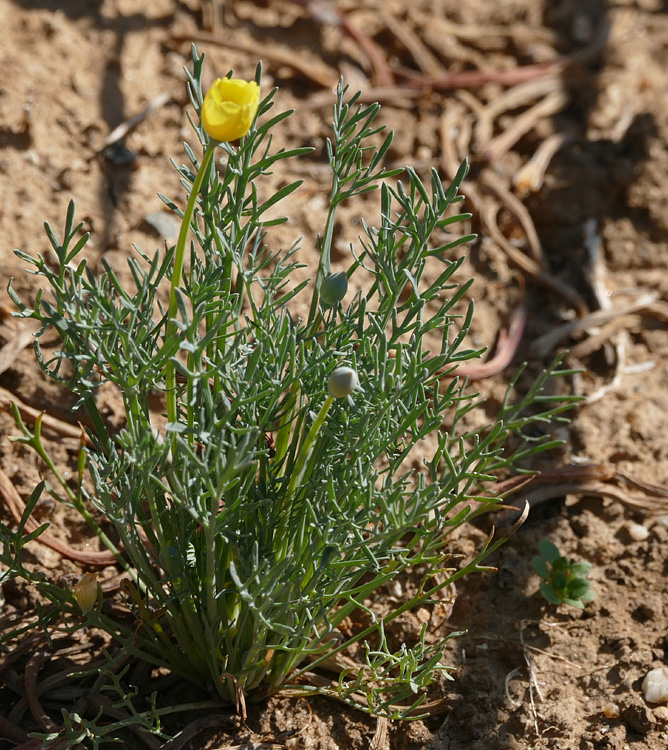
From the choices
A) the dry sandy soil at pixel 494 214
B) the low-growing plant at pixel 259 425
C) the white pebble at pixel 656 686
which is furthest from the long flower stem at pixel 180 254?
the white pebble at pixel 656 686

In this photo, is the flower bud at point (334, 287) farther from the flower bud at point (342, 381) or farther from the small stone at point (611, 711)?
the small stone at point (611, 711)

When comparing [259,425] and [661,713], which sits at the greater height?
[259,425]

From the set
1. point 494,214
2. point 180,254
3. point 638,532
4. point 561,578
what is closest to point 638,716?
point 561,578

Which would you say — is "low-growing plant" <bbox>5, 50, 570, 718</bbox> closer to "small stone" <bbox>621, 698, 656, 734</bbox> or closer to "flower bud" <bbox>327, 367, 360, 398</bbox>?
"flower bud" <bbox>327, 367, 360, 398</bbox>

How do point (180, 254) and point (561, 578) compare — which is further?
point (561, 578)

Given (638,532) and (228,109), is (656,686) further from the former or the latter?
(228,109)

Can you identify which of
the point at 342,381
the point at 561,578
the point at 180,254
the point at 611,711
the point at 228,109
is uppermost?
the point at 228,109

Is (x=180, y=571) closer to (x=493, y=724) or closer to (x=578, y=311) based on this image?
(x=493, y=724)
